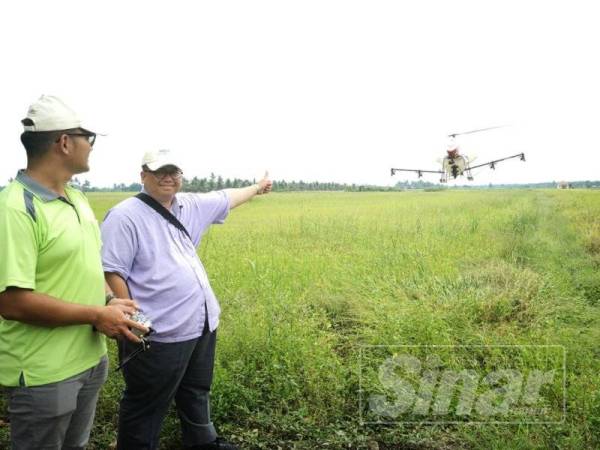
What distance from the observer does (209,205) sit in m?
3.02

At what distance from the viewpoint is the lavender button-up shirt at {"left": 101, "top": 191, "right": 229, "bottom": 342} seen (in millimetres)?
2418

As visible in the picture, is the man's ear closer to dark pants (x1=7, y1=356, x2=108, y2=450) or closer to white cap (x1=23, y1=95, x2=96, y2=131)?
white cap (x1=23, y1=95, x2=96, y2=131)

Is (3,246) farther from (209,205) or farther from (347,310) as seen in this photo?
(347,310)

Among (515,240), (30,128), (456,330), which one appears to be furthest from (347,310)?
(515,240)

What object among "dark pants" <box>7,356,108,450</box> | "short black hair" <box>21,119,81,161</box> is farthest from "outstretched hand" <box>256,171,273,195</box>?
"dark pants" <box>7,356,108,450</box>

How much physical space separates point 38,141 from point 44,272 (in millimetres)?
530

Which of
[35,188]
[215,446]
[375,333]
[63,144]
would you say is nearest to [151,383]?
[215,446]

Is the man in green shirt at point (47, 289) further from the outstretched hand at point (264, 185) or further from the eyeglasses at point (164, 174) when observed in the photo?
the outstretched hand at point (264, 185)

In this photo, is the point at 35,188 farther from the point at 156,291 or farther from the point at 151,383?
the point at 151,383

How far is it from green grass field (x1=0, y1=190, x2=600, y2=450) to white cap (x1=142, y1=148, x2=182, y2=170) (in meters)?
1.78

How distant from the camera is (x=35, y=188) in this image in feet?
6.05

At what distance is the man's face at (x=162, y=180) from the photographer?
258 centimetres

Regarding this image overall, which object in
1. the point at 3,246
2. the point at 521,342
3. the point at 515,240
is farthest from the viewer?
the point at 515,240

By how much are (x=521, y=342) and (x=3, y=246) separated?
3998 mm
